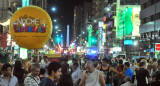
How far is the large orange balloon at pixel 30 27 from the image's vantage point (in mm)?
10688

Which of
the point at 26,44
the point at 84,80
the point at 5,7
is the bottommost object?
the point at 84,80

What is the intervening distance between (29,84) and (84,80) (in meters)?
1.71

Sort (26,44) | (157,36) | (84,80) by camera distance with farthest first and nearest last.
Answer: (157,36) < (26,44) < (84,80)

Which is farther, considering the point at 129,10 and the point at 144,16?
the point at 129,10

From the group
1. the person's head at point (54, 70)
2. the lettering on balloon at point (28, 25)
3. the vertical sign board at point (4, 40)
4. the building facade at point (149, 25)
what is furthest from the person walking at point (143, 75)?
the building facade at point (149, 25)

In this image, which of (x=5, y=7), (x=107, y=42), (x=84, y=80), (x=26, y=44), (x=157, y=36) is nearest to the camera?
(x=84, y=80)

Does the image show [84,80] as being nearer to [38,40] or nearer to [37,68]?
[37,68]

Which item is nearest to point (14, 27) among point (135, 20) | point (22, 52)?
point (22, 52)

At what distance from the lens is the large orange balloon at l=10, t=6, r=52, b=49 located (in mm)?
10688

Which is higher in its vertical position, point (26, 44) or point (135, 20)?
point (135, 20)

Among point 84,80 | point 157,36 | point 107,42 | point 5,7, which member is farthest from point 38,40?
point 107,42

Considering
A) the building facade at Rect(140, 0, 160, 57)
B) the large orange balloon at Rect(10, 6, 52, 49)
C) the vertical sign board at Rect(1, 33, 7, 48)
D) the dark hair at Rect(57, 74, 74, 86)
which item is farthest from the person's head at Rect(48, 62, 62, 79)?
the building facade at Rect(140, 0, 160, 57)

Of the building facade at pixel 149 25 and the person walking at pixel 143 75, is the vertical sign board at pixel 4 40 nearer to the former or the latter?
the person walking at pixel 143 75

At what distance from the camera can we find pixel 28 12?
35.9 ft
